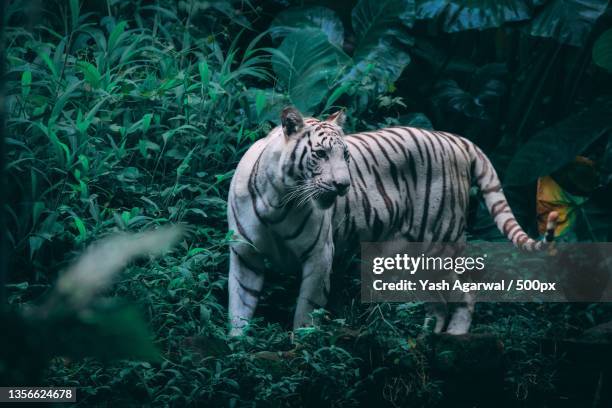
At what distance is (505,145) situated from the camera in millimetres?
6805

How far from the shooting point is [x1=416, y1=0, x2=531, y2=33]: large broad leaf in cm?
641

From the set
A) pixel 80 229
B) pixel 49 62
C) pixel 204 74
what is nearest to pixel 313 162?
pixel 80 229

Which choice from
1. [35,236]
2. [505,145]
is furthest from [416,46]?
[35,236]

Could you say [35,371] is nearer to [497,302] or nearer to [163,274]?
[163,274]

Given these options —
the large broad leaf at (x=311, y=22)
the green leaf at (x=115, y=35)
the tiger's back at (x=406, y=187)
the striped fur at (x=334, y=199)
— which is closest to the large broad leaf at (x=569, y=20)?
the large broad leaf at (x=311, y=22)

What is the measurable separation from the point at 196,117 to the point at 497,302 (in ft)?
7.32

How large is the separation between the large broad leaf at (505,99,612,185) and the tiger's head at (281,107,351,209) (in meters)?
2.26

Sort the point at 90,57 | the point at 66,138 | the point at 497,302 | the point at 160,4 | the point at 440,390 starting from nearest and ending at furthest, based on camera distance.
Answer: the point at 440,390 < the point at 66,138 < the point at 497,302 < the point at 90,57 < the point at 160,4

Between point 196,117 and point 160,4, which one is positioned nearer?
point 196,117

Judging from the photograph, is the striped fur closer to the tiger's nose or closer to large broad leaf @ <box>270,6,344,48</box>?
the tiger's nose

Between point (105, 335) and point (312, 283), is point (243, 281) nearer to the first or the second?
point (312, 283)

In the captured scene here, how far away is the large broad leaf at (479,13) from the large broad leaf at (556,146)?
34.4 inches

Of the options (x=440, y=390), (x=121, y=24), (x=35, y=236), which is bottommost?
(x=440, y=390)

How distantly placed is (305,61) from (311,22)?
2.57 ft
